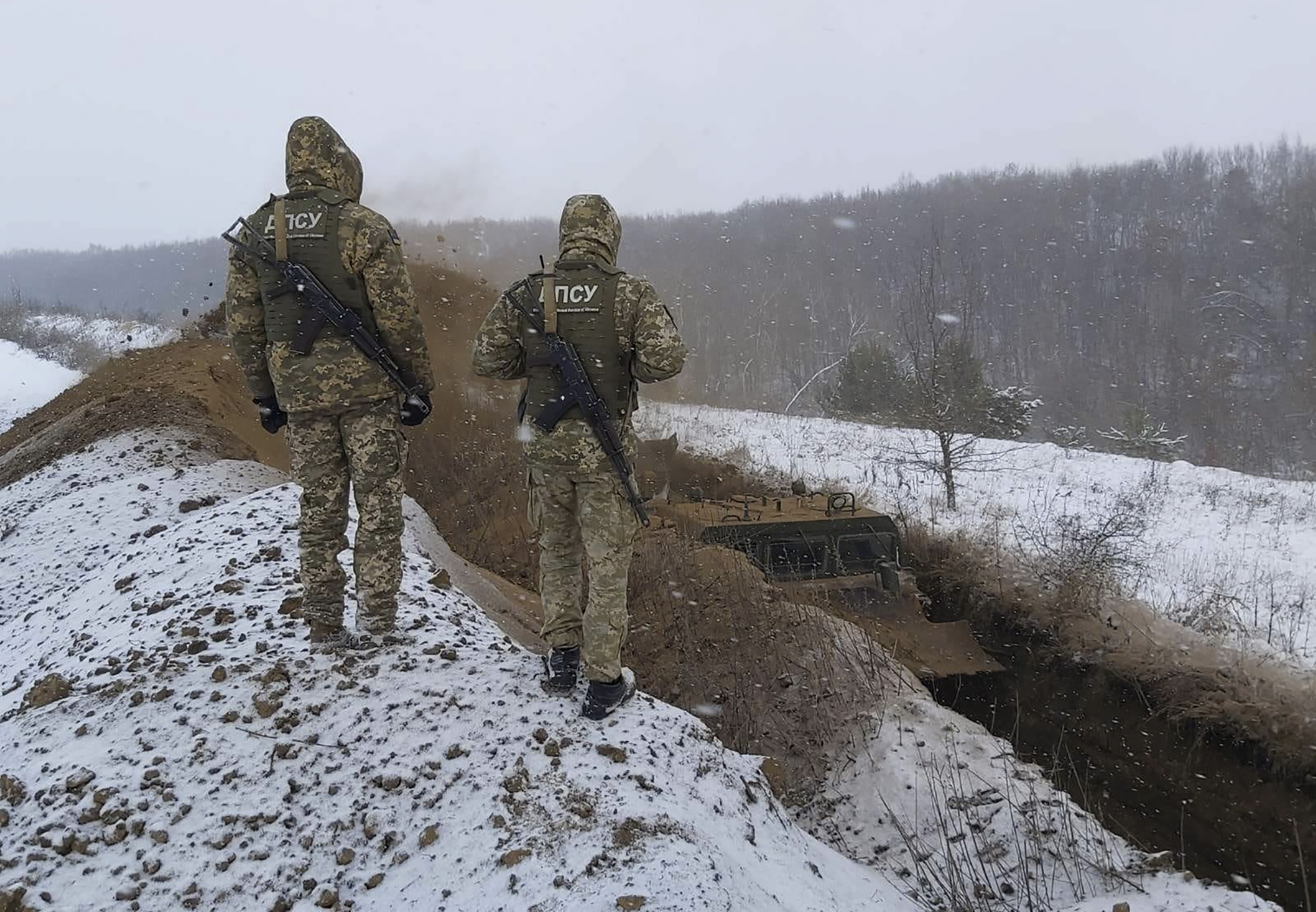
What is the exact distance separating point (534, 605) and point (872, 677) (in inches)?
126

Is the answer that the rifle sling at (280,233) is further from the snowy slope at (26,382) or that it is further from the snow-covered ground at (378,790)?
the snowy slope at (26,382)

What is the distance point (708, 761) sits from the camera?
11.0 feet

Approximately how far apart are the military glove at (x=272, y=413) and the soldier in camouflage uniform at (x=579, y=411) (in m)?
1.07

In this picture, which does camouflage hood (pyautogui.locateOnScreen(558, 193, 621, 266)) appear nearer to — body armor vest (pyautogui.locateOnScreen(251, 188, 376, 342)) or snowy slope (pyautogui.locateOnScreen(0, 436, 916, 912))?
body armor vest (pyautogui.locateOnScreen(251, 188, 376, 342))

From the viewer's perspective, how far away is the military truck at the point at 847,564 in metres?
8.52

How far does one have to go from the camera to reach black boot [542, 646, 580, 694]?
3527mm

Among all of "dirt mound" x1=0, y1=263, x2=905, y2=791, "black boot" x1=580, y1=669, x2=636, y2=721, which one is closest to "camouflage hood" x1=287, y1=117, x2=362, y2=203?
"black boot" x1=580, y1=669, x2=636, y2=721

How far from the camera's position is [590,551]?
3396 millimetres

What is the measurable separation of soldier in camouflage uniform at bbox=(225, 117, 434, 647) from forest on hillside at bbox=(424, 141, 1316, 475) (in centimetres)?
2273

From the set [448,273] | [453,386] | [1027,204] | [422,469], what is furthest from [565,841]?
[1027,204]

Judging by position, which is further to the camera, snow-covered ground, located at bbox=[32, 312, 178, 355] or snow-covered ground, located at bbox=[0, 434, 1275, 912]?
snow-covered ground, located at bbox=[32, 312, 178, 355]

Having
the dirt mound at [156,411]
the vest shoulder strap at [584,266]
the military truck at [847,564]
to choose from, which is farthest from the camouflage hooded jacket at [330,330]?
the military truck at [847,564]

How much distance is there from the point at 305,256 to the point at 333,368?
52 cm

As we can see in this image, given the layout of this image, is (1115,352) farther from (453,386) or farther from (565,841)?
(565,841)
